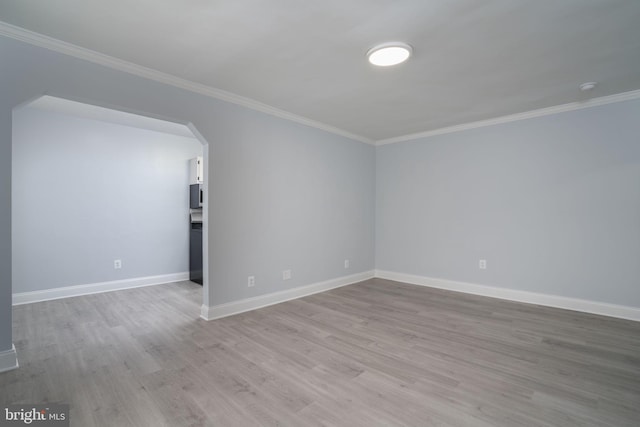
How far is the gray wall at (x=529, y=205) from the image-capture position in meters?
3.32

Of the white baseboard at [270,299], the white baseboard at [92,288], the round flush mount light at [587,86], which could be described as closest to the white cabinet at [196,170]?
the white baseboard at [92,288]

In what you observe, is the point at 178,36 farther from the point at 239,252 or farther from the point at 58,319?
the point at 58,319

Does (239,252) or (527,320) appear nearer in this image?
(527,320)

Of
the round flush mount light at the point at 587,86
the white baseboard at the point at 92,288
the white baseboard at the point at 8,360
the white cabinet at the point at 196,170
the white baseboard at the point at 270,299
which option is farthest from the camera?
the white cabinet at the point at 196,170

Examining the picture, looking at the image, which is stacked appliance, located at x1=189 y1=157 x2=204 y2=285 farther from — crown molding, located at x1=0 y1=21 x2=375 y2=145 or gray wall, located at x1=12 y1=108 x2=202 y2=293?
crown molding, located at x1=0 y1=21 x2=375 y2=145

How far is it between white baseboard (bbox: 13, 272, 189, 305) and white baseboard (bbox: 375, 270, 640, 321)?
3.88 metres

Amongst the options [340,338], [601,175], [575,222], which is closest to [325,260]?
[340,338]

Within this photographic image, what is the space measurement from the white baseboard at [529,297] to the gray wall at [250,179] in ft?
3.08

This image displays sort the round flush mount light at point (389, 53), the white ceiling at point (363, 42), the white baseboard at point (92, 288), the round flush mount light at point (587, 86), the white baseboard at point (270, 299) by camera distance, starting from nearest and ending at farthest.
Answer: the white ceiling at point (363, 42)
the round flush mount light at point (389, 53)
the round flush mount light at point (587, 86)
the white baseboard at point (270, 299)
the white baseboard at point (92, 288)

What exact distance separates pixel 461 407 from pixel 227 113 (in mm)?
3366

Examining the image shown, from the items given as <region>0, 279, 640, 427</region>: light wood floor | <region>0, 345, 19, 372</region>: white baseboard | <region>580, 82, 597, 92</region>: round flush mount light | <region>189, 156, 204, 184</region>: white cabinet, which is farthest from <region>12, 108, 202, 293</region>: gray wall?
<region>580, 82, 597, 92</region>: round flush mount light

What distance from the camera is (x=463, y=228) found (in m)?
4.43

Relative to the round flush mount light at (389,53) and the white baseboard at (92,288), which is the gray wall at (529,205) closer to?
the round flush mount light at (389,53)

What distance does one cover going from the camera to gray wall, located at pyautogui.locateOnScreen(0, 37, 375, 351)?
85.7 inches
